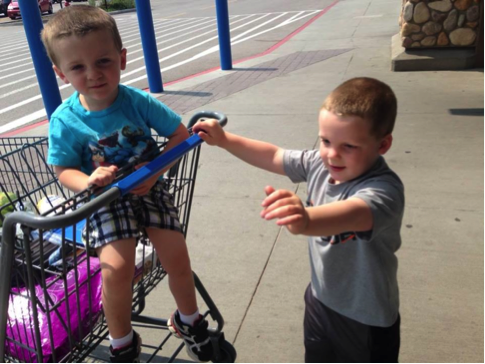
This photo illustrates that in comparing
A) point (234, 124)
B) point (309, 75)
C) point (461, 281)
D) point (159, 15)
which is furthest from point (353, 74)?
point (159, 15)

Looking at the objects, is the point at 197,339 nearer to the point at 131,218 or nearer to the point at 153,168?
the point at 131,218

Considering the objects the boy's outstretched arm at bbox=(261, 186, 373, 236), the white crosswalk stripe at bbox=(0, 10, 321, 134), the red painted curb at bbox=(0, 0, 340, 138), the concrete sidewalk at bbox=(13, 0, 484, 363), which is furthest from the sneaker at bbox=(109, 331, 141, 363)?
the white crosswalk stripe at bbox=(0, 10, 321, 134)

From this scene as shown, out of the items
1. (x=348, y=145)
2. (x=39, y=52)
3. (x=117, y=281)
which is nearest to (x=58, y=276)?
(x=117, y=281)

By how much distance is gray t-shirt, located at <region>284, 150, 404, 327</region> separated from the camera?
65.2 inches

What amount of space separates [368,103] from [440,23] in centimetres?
735

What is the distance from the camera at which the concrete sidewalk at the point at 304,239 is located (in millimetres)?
2727

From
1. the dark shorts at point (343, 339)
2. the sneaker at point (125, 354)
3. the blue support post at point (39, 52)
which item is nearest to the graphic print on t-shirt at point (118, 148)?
the sneaker at point (125, 354)

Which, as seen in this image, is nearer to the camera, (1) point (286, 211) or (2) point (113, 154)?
(1) point (286, 211)

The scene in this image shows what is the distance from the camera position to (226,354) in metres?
2.43

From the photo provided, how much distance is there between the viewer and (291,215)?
1.33 metres

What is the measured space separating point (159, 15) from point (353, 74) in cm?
2093

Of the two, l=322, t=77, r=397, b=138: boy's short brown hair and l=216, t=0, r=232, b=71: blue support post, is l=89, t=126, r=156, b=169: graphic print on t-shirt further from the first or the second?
l=216, t=0, r=232, b=71: blue support post

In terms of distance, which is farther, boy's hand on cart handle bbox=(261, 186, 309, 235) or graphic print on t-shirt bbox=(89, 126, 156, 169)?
graphic print on t-shirt bbox=(89, 126, 156, 169)

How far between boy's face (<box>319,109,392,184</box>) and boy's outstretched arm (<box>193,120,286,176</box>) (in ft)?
1.38
